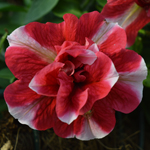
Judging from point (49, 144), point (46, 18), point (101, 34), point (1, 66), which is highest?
point (101, 34)

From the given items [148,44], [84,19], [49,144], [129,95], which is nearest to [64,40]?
[84,19]

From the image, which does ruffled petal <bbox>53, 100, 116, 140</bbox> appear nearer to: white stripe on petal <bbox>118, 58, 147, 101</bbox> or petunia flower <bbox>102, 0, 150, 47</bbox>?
white stripe on petal <bbox>118, 58, 147, 101</bbox>

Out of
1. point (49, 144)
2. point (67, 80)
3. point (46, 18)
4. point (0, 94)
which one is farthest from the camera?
point (46, 18)

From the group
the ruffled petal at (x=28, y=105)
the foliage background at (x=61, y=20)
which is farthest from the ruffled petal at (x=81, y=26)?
the foliage background at (x=61, y=20)

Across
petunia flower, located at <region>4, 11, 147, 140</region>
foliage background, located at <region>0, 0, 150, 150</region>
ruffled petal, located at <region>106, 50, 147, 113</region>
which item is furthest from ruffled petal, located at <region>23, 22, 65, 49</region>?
foliage background, located at <region>0, 0, 150, 150</region>

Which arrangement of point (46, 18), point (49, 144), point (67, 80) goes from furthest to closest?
point (46, 18) → point (49, 144) → point (67, 80)

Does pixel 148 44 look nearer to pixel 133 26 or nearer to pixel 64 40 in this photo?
pixel 133 26

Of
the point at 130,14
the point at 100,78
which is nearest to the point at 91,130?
the point at 100,78

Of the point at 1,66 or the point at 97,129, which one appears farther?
the point at 1,66

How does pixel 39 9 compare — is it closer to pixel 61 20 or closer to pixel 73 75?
pixel 61 20
